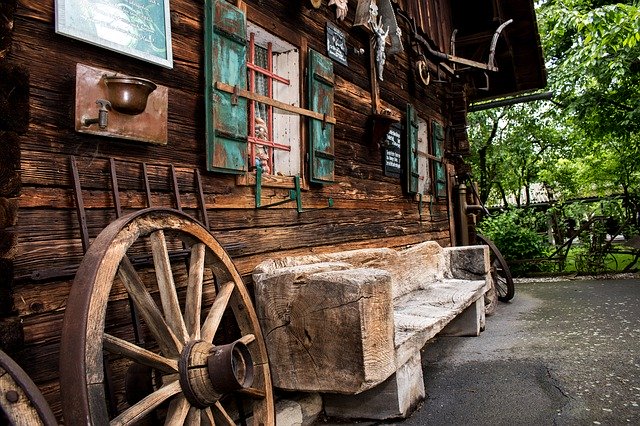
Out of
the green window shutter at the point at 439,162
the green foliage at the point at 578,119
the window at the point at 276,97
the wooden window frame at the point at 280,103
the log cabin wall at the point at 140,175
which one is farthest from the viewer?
the green foliage at the point at 578,119

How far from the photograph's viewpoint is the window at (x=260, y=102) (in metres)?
3.18

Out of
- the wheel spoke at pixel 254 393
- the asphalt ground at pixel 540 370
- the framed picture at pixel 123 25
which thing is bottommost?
the asphalt ground at pixel 540 370

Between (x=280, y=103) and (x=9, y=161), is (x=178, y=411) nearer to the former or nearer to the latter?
(x=9, y=161)

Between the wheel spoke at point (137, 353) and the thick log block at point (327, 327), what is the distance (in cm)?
93

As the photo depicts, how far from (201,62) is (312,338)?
1.83 meters

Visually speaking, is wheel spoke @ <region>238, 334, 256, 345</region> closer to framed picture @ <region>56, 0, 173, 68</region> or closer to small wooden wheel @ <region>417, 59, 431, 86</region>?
framed picture @ <region>56, 0, 173, 68</region>

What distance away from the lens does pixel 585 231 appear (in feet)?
38.1

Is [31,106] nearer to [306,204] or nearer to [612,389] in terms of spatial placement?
[306,204]

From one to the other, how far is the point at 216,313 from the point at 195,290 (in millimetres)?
159

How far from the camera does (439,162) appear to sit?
25.2ft

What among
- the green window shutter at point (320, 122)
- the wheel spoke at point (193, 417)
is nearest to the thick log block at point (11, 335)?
the wheel spoke at point (193, 417)

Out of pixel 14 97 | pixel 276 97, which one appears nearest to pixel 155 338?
pixel 14 97

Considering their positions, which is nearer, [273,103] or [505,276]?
[273,103]

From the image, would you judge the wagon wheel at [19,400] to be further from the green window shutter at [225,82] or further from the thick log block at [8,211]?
the green window shutter at [225,82]
